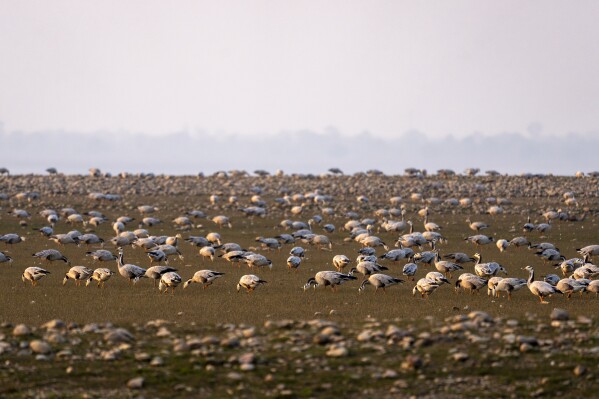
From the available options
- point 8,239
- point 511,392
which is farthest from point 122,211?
point 511,392

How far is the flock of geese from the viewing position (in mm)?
28656

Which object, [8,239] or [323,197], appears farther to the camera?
[323,197]

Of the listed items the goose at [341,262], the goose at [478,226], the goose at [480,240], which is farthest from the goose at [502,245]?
the goose at [341,262]

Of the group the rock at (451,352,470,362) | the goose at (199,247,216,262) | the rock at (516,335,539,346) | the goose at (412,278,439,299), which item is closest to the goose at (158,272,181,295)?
the goose at (412,278,439,299)

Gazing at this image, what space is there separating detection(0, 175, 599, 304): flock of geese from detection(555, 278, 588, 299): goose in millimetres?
33

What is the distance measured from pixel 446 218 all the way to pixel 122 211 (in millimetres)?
21282

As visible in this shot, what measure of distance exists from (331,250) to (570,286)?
16.7 m

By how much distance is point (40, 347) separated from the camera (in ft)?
61.1

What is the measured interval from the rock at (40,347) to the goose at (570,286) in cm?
1622

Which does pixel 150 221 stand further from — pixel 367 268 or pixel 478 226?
pixel 367 268

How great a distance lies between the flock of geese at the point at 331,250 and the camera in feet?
94.0

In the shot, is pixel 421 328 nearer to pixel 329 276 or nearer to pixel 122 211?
pixel 329 276

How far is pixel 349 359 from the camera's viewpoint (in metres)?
18.3

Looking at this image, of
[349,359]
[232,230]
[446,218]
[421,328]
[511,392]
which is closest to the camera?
[511,392]
